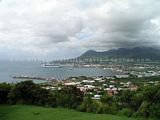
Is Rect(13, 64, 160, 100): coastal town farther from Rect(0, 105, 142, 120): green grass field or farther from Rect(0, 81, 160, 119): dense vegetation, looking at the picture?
Rect(0, 105, 142, 120): green grass field

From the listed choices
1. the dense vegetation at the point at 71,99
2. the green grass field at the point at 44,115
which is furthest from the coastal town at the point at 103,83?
the green grass field at the point at 44,115

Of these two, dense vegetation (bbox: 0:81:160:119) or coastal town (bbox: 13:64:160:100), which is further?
coastal town (bbox: 13:64:160:100)

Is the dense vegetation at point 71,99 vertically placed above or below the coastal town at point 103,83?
above

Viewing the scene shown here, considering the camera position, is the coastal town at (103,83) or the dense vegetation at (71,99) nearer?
the dense vegetation at (71,99)

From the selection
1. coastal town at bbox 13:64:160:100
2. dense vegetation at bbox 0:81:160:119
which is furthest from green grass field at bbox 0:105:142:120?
coastal town at bbox 13:64:160:100

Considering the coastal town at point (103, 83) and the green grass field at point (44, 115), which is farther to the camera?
the coastal town at point (103, 83)

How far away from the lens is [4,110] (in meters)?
17.8

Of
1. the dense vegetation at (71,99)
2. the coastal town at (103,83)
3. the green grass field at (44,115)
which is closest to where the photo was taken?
the green grass field at (44,115)

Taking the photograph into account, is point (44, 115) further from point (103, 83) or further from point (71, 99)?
point (103, 83)

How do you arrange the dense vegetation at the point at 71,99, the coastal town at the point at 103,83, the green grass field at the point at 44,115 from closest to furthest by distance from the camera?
the green grass field at the point at 44,115 → the dense vegetation at the point at 71,99 → the coastal town at the point at 103,83

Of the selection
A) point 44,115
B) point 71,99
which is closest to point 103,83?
point 71,99

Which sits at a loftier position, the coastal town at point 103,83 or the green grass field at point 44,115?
the green grass field at point 44,115

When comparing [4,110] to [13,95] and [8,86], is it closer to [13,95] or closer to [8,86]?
[13,95]

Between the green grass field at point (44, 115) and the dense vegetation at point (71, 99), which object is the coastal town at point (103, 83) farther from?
the green grass field at point (44, 115)
